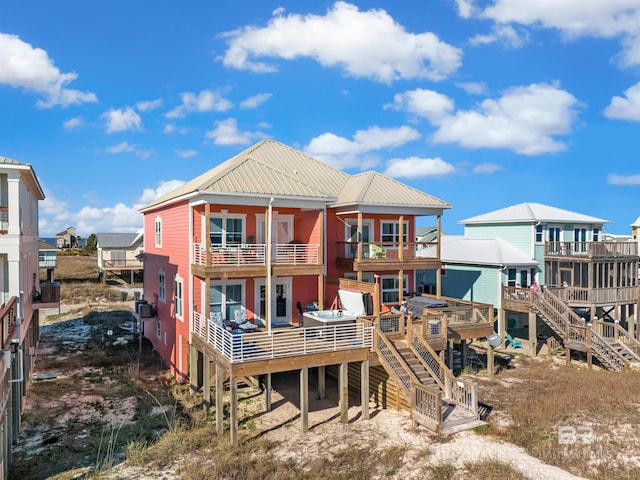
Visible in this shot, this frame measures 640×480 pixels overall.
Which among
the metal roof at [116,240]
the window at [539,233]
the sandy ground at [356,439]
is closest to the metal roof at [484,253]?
the window at [539,233]

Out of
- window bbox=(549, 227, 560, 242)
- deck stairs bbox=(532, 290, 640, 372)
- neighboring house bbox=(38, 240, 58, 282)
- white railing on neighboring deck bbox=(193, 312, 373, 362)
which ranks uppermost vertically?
window bbox=(549, 227, 560, 242)

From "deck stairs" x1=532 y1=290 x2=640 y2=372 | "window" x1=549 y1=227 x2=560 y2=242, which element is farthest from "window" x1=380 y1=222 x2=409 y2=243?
"window" x1=549 y1=227 x2=560 y2=242

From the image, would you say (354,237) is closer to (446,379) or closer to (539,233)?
(446,379)

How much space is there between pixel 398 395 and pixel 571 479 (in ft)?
20.7

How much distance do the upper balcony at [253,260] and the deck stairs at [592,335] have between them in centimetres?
1394

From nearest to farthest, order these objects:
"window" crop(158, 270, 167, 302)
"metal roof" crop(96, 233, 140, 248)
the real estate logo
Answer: the real estate logo < "window" crop(158, 270, 167, 302) < "metal roof" crop(96, 233, 140, 248)

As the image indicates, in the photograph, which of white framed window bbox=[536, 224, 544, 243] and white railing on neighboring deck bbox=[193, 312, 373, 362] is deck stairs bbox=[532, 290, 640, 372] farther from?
white railing on neighboring deck bbox=[193, 312, 373, 362]

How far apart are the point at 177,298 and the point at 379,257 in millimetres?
9606

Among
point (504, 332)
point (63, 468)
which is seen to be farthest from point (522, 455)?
point (504, 332)

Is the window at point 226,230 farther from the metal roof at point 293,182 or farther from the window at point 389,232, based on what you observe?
the window at point 389,232

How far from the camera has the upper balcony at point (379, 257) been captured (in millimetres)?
21547

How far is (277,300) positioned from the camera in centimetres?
2116

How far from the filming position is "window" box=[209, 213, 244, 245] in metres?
19.8

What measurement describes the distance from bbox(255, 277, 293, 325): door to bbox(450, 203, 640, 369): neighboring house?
14.0 metres
